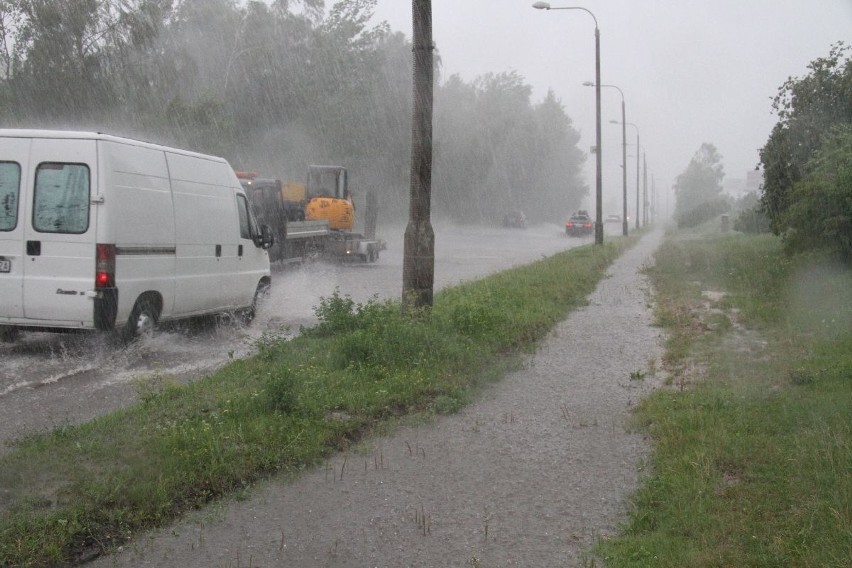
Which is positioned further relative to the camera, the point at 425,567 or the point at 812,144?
the point at 812,144

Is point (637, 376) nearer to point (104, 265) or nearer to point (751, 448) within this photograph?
point (751, 448)

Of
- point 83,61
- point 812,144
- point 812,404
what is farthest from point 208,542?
point 83,61

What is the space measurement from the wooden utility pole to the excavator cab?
15830 mm

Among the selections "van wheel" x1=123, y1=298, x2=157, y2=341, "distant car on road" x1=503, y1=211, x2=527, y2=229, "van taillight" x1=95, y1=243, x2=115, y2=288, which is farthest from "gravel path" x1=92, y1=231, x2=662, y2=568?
"distant car on road" x1=503, y1=211, x2=527, y2=229

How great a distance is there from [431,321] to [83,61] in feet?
77.8

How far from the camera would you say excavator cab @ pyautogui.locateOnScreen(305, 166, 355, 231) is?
26.4 metres

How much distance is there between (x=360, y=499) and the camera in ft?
16.8

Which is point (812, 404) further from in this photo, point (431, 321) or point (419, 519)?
point (431, 321)

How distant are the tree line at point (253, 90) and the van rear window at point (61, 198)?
1903 centimetres

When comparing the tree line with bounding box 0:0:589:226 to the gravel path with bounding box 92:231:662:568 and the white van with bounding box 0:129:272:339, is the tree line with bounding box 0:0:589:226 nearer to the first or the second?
the white van with bounding box 0:129:272:339

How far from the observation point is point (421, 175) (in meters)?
10.6

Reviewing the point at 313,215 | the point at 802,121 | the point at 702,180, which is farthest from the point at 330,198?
the point at 702,180

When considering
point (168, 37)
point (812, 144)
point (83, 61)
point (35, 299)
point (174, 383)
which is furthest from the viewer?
point (168, 37)

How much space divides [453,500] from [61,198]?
6.18 metres
